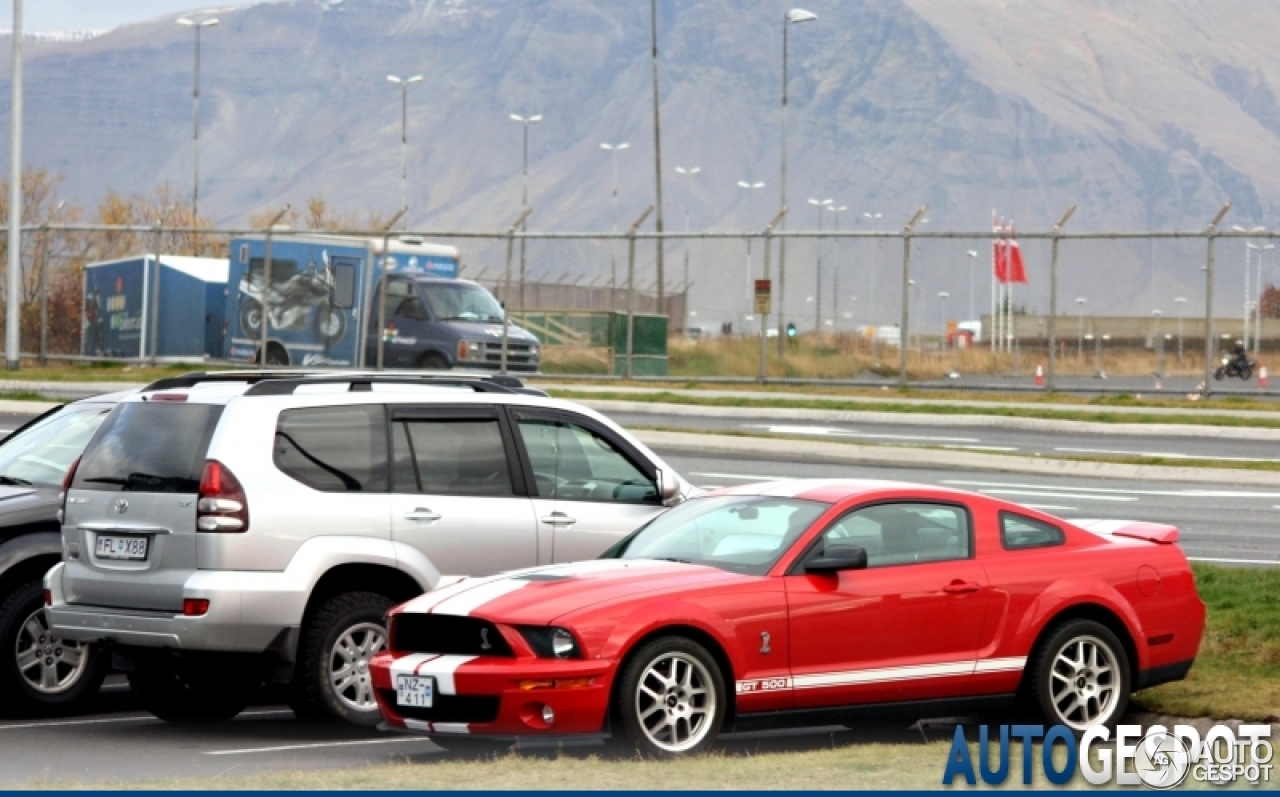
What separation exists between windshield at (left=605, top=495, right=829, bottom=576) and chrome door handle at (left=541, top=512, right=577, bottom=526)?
626 mm

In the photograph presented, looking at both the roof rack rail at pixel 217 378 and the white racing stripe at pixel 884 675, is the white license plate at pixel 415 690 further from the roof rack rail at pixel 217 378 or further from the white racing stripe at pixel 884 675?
the roof rack rail at pixel 217 378

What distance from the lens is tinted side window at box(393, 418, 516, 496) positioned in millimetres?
10523

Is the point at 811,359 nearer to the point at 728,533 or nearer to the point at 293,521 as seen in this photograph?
the point at 728,533

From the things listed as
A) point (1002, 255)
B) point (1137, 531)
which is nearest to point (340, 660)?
point (1137, 531)

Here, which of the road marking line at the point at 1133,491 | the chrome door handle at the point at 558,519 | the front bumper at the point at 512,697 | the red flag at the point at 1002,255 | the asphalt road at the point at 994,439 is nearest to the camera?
the front bumper at the point at 512,697

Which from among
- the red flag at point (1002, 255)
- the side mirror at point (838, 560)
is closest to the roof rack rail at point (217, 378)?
the side mirror at point (838, 560)

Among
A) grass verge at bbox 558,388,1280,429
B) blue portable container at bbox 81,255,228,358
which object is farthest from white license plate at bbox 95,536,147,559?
blue portable container at bbox 81,255,228,358

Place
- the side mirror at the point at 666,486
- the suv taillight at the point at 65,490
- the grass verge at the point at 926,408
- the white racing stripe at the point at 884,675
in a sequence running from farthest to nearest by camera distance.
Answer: the grass verge at the point at 926,408 < the side mirror at the point at 666,486 < the suv taillight at the point at 65,490 < the white racing stripe at the point at 884,675

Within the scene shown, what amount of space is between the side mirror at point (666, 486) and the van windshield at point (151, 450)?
2.57 m

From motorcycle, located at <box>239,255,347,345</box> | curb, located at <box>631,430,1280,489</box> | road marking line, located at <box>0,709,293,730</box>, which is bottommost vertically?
road marking line, located at <box>0,709,293,730</box>

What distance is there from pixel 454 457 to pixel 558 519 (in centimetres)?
66

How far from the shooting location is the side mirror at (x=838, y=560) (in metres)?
9.32

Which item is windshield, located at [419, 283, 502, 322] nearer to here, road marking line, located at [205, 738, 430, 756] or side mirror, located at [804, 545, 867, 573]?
road marking line, located at [205, 738, 430, 756]

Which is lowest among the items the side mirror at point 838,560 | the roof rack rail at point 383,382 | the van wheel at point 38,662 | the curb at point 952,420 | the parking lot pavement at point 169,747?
the parking lot pavement at point 169,747
